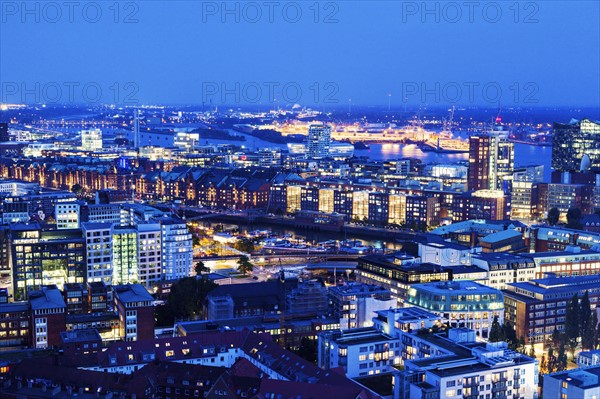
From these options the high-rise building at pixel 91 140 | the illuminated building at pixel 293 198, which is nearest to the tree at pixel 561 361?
the illuminated building at pixel 293 198

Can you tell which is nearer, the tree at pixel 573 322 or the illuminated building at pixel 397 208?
the tree at pixel 573 322

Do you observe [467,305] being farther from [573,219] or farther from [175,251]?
[573,219]

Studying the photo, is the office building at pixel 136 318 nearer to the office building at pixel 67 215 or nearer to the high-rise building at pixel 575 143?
the office building at pixel 67 215

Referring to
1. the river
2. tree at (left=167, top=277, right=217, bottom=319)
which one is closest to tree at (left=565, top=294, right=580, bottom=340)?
tree at (left=167, top=277, right=217, bottom=319)

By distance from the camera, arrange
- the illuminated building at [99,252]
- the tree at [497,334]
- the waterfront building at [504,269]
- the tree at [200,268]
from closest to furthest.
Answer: the tree at [497,334], the waterfront building at [504,269], the illuminated building at [99,252], the tree at [200,268]

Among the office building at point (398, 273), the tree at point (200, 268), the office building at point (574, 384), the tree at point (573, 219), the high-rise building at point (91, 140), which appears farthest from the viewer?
the high-rise building at point (91, 140)

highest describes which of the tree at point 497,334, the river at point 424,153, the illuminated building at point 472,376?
the illuminated building at point 472,376

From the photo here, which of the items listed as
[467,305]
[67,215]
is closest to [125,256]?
[67,215]
